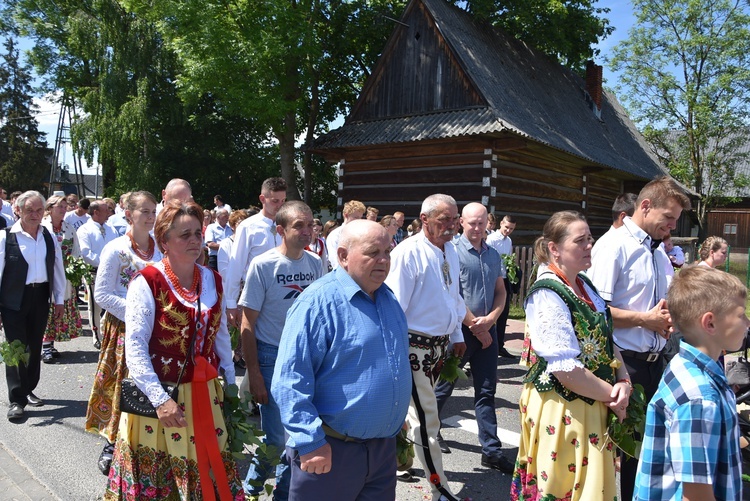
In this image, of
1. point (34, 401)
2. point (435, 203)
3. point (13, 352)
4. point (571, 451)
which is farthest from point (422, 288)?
point (34, 401)

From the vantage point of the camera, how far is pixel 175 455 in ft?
9.75

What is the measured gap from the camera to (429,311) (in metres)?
4.07

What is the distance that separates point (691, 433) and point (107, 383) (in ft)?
11.8

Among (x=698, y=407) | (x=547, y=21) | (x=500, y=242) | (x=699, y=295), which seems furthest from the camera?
(x=547, y=21)

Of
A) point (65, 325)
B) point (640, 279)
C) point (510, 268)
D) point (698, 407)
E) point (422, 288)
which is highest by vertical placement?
point (640, 279)

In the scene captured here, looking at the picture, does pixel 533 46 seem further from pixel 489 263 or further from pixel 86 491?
pixel 86 491

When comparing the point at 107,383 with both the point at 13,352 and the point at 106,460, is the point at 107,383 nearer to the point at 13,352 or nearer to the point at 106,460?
the point at 106,460

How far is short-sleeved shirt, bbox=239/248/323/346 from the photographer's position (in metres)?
3.76

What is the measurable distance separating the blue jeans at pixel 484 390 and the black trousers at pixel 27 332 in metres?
4.02

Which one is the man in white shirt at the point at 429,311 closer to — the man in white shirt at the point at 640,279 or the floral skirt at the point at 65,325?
the man in white shirt at the point at 640,279

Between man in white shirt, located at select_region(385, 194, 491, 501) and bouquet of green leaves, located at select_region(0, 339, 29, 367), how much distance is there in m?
3.75

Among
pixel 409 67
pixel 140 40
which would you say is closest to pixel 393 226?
pixel 409 67

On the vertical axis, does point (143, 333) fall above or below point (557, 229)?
below

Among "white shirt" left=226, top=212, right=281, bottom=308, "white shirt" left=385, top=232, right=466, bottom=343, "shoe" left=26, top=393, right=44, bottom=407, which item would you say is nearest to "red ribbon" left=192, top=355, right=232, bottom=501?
"white shirt" left=385, top=232, right=466, bottom=343
